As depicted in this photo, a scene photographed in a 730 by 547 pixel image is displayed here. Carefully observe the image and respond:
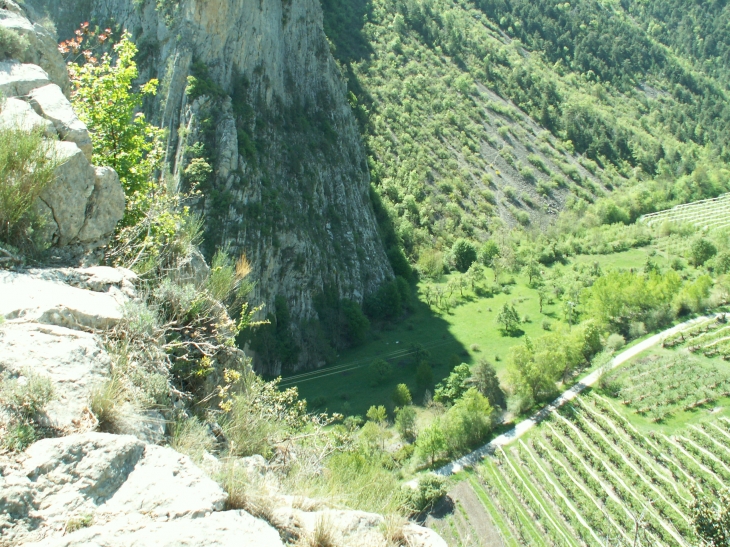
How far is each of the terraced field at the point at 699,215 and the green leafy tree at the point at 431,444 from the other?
201 feet

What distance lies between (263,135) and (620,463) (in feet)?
111

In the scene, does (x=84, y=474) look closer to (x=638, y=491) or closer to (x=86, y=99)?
(x=86, y=99)

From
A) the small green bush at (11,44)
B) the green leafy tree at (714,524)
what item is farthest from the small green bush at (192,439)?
the green leafy tree at (714,524)

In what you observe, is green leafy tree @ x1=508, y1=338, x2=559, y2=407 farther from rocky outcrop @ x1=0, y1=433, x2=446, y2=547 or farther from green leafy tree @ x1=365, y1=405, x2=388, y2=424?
rocky outcrop @ x1=0, y1=433, x2=446, y2=547

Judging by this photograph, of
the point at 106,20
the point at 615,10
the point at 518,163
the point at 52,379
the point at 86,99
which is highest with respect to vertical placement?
the point at 615,10

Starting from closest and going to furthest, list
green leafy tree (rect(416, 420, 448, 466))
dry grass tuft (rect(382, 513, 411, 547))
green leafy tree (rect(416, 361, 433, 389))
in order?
dry grass tuft (rect(382, 513, 411, 547)) → green leafy tree (rect(416, 420, 448, 466)) → green leafy tree (rect(416, 361, 433, 389))

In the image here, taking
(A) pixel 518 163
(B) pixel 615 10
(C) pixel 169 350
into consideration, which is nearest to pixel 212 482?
(C) pixel 169 350

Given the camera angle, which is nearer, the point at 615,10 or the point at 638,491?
the point at 638,491

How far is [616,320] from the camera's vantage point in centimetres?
4750

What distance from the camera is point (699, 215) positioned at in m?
81.7

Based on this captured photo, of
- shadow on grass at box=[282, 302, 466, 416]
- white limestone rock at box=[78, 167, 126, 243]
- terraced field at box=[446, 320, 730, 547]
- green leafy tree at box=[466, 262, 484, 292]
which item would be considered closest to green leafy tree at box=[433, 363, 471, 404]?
shadow on grass at box=[282, 302, 466, 416]

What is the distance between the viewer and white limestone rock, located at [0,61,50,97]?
7.79m

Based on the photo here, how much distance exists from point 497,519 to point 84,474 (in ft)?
85.7

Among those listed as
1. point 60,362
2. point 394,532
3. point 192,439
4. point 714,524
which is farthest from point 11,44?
point 714,524
